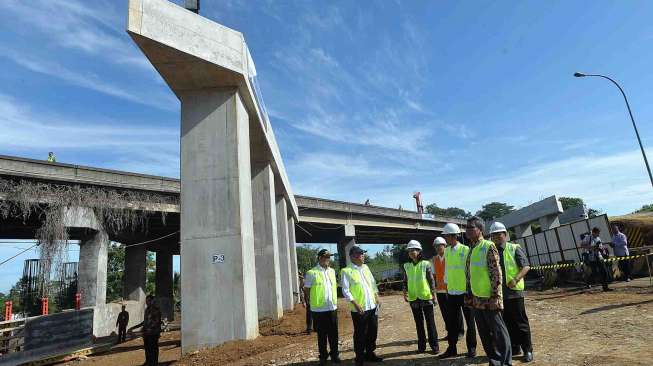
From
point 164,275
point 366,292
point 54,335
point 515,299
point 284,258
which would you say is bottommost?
point 54,335

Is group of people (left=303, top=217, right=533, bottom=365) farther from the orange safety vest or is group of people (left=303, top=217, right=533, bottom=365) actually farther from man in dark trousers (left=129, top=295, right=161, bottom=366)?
man in dark trousers (left=129, top=295, right=161, bottom=366)

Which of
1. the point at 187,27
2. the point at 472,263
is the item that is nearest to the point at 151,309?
the point at 187,27

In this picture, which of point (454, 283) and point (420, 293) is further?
point (420, 293)

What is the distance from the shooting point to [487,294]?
16.5ft

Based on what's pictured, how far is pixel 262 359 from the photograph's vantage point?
744 cm

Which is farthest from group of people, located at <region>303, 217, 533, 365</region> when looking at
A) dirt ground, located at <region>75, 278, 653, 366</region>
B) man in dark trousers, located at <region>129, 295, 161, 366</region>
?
man in dark trousers, located at <region>129, 295, 161, 366</region>

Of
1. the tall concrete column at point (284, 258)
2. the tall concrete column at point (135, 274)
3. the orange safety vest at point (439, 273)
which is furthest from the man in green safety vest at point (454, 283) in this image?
the tall concrete column at point (135, 274)

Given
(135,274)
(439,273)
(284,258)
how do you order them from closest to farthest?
(439,273)
(284,258)
(135,274)

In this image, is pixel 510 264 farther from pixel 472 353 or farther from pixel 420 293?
pixel 420 293

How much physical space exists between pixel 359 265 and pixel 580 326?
14.0 feet

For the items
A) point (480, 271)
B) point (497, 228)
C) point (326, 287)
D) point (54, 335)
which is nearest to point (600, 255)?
point (497, 228)

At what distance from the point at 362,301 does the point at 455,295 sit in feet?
4.67

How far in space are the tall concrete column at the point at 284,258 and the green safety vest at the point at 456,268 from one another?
1184 centimetres

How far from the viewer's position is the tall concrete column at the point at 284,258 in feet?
57.6
